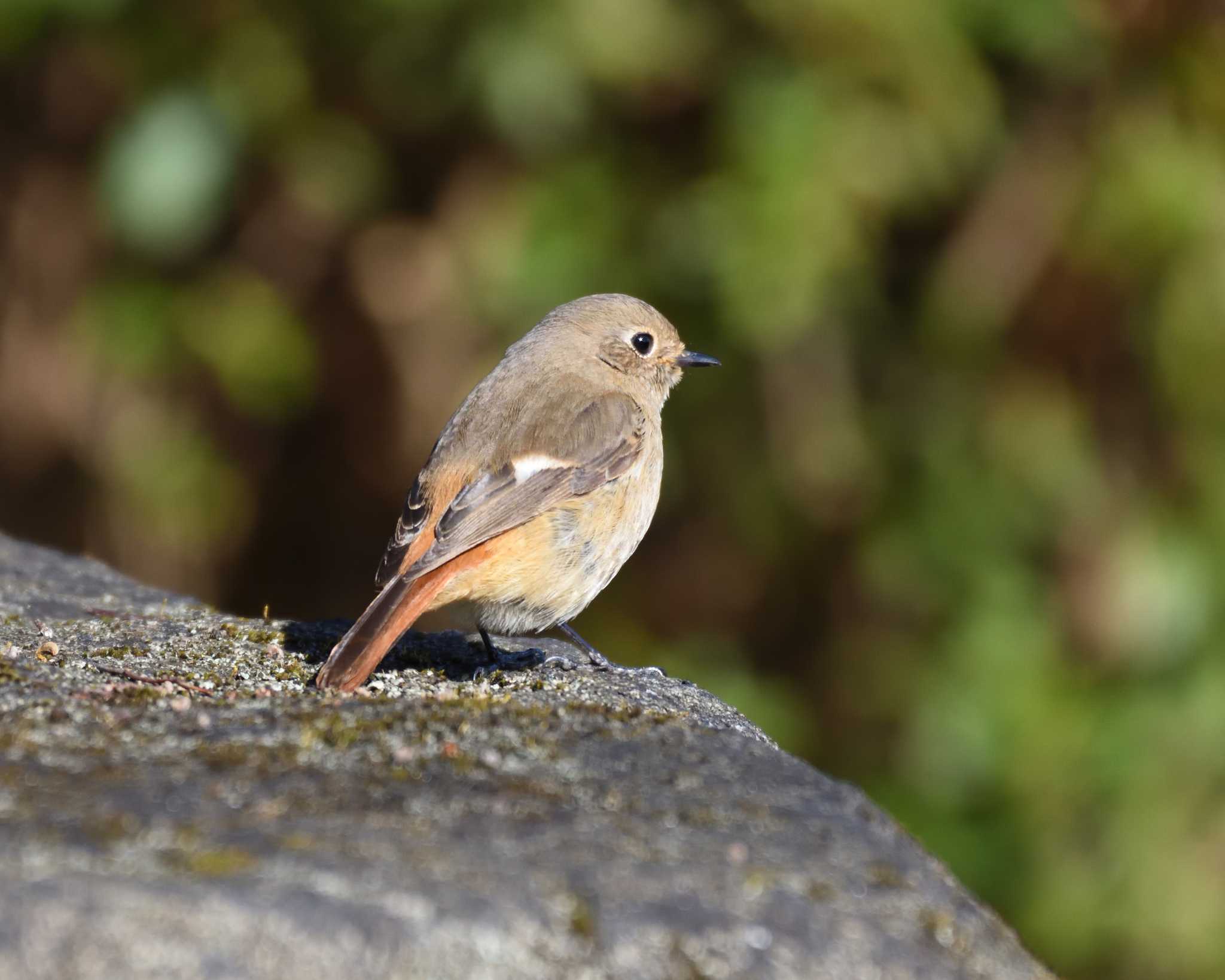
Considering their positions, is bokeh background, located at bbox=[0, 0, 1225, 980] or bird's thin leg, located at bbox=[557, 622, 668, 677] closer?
bird's thin leg, located at bbox=[557, 622, 668, 677]

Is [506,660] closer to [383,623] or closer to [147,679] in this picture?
[383,623]

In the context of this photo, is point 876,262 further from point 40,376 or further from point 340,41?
point 40,376

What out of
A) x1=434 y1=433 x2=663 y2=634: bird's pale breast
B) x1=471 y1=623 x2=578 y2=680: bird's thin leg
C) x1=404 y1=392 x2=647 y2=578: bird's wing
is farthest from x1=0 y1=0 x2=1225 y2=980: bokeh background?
x1=471 y1=623 x2=578 y2=680: bird's thin leg

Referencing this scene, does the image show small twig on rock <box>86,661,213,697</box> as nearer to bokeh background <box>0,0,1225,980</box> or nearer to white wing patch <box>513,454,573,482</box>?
white wing patch <box>513,454,573,482</box>

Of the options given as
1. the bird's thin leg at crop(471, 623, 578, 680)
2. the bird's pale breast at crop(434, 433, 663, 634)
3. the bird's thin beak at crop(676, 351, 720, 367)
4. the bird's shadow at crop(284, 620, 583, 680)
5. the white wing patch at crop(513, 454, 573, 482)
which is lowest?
the bird's shadow at crop(284, 620, 583, 680)

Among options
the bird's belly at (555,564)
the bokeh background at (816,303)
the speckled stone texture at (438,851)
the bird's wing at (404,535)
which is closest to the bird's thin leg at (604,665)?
the bird's belly at (555,564)

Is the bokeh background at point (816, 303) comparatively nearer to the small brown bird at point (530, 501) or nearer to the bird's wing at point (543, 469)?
the small brown bird at point (530, 501)
